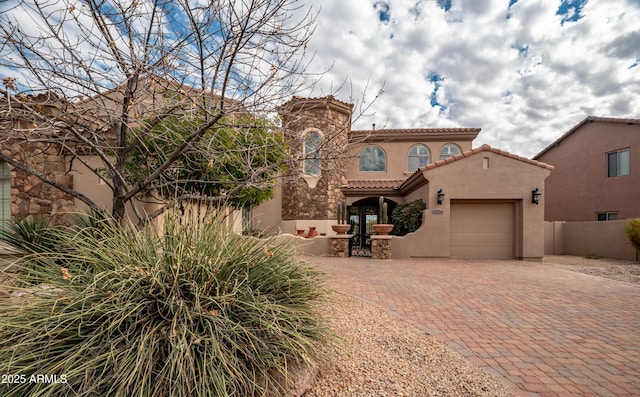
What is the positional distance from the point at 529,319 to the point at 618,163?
17.4m

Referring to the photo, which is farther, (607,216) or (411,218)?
(607,216)

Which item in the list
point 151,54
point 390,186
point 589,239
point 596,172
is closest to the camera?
point 151,54

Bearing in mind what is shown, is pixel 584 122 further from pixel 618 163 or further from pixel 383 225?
pixel 383 225

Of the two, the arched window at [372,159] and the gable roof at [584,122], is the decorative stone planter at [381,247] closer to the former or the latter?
the arched window at [372,159]

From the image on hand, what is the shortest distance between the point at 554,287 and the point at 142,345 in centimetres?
895

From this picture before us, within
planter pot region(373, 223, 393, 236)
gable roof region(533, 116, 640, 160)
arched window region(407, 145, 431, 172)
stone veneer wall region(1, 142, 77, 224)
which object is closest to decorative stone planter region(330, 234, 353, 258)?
planter pot region(373, 223, 393, 236)

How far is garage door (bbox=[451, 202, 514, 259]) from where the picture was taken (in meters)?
12.0

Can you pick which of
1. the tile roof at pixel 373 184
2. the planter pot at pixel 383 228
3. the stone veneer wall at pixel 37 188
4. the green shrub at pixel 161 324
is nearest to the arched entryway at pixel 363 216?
the tile roof at pixel 373 184

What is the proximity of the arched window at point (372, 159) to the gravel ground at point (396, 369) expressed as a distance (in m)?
14.7

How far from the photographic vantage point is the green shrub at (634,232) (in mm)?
11391

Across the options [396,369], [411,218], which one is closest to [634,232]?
[411,218]

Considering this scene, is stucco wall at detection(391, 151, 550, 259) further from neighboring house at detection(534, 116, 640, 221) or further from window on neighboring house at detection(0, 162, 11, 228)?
window on neighboring house at detection(0, 162, 11, 228)

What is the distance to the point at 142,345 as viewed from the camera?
1989 millimetres

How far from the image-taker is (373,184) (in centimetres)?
1678
